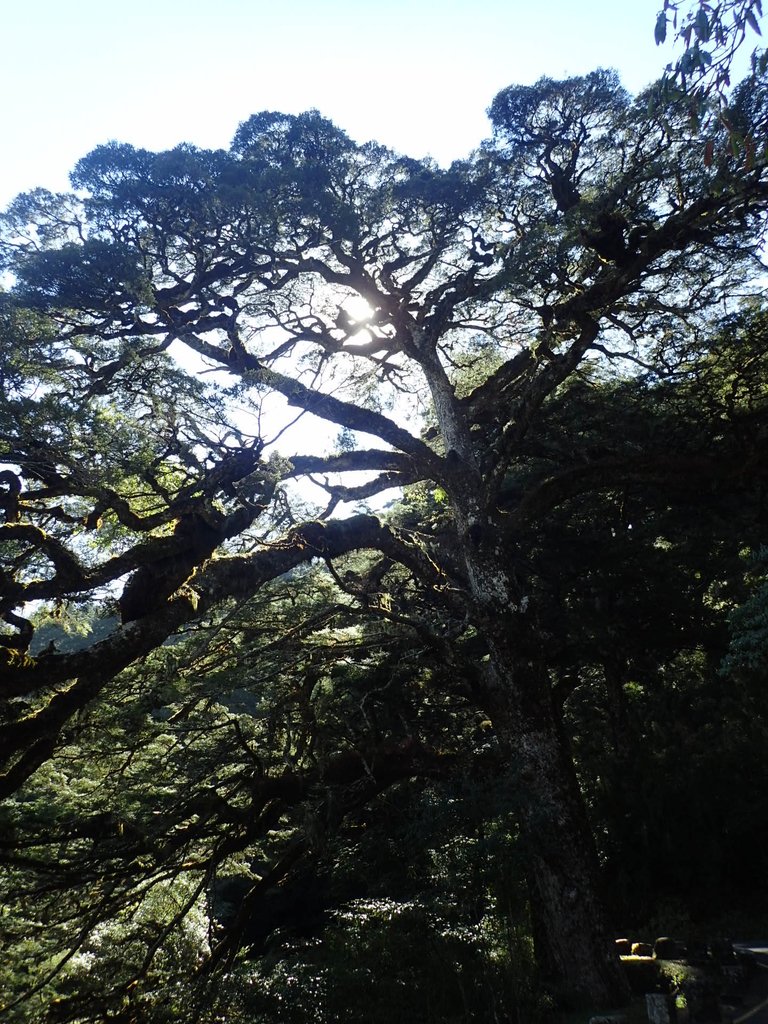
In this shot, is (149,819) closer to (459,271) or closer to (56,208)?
(56,208)

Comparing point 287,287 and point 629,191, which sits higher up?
point 287,287

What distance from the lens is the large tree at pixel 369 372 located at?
6031 mm

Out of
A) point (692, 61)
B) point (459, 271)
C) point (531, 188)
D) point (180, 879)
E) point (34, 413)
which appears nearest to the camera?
point (692, 61)

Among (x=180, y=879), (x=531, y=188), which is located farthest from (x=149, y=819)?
(x=531, y=188)

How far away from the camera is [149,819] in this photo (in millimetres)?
8008

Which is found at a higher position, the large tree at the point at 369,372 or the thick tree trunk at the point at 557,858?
the large tree at the point at 369,372

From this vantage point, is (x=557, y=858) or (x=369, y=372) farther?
(x=369, y=372)

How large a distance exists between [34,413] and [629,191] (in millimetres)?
7895

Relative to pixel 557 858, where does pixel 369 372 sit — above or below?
above

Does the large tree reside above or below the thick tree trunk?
above

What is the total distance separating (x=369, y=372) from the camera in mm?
11242

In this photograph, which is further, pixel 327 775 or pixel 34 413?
pixel 327 775

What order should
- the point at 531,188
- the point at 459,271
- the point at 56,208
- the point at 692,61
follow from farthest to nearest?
the point at 459,271 < the point at 531,188 < the point at 56,208 < the point at 692,61

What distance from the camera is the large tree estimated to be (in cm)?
603
